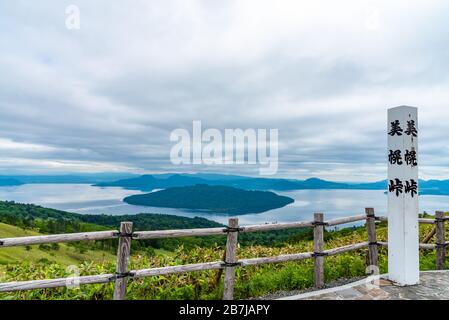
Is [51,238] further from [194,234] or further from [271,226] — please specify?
[271,226]

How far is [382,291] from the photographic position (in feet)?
17.9

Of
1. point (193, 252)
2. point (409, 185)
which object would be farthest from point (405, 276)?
point (193, 252)

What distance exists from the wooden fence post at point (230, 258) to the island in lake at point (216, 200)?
11277 centimetres

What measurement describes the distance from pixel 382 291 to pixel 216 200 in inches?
5737

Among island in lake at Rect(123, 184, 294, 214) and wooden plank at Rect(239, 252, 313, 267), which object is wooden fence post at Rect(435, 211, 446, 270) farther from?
island in lake at Rect(123, 184, 294, 214)

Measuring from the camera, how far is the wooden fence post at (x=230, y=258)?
5.07 metres

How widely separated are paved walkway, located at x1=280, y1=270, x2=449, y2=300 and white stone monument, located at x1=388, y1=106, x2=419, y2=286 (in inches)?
9.8

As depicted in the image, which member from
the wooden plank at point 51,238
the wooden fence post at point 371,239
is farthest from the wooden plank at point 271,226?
the wooden plank at point 51,238

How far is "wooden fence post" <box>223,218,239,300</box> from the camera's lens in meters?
5.07

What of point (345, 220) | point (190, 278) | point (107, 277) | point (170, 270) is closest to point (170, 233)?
point (170, 270)

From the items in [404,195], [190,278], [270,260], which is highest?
[404,195]

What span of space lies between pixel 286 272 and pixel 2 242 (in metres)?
4.78

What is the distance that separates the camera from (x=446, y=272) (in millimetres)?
6754

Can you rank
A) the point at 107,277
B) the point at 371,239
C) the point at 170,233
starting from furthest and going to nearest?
the point at 371,239
the point at 170,233
the point at 107,277
